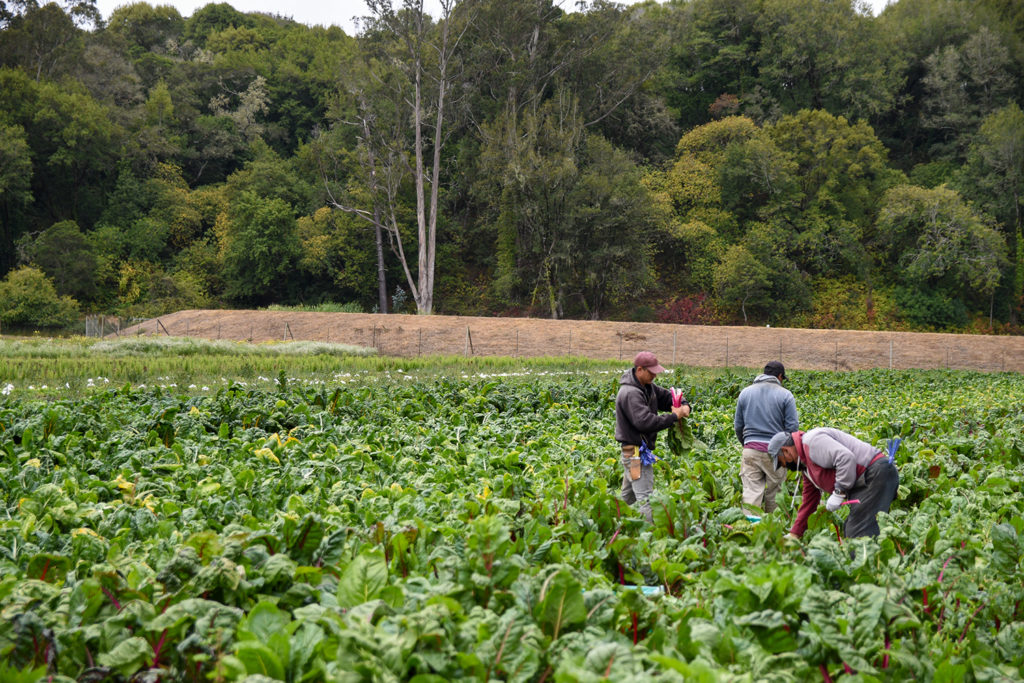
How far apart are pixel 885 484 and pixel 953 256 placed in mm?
41350

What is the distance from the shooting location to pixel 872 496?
5.11m

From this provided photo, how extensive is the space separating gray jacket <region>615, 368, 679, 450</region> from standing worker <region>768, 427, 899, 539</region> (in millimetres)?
1097

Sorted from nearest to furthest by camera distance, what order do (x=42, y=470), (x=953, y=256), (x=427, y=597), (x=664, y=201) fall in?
(x=427, y=597), (x=42, y=470), (x=953, y=256), (x=664, y=201)

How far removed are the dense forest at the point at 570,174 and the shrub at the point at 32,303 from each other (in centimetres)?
15

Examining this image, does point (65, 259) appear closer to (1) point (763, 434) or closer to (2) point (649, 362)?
(2) point (649, 362)

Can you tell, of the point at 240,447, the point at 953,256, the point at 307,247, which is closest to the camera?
the point at 240,447

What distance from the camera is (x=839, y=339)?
30234 millimetres

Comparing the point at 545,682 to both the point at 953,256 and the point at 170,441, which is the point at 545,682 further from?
the point at 953,256

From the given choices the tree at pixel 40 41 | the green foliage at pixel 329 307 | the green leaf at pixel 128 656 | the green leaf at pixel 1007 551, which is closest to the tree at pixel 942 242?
the green foliage at pixel 329 307

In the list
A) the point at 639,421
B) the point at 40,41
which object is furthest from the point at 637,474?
the point at 40,41

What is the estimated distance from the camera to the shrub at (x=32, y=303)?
135ft

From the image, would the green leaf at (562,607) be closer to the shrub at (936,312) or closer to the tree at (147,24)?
the shrub at (936,312)

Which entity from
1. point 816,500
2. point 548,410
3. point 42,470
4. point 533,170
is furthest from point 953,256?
point 42,470

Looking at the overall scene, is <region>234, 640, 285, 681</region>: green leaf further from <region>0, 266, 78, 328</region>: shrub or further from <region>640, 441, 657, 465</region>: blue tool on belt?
<region>0, 266, 78, 328</region>: shrub
